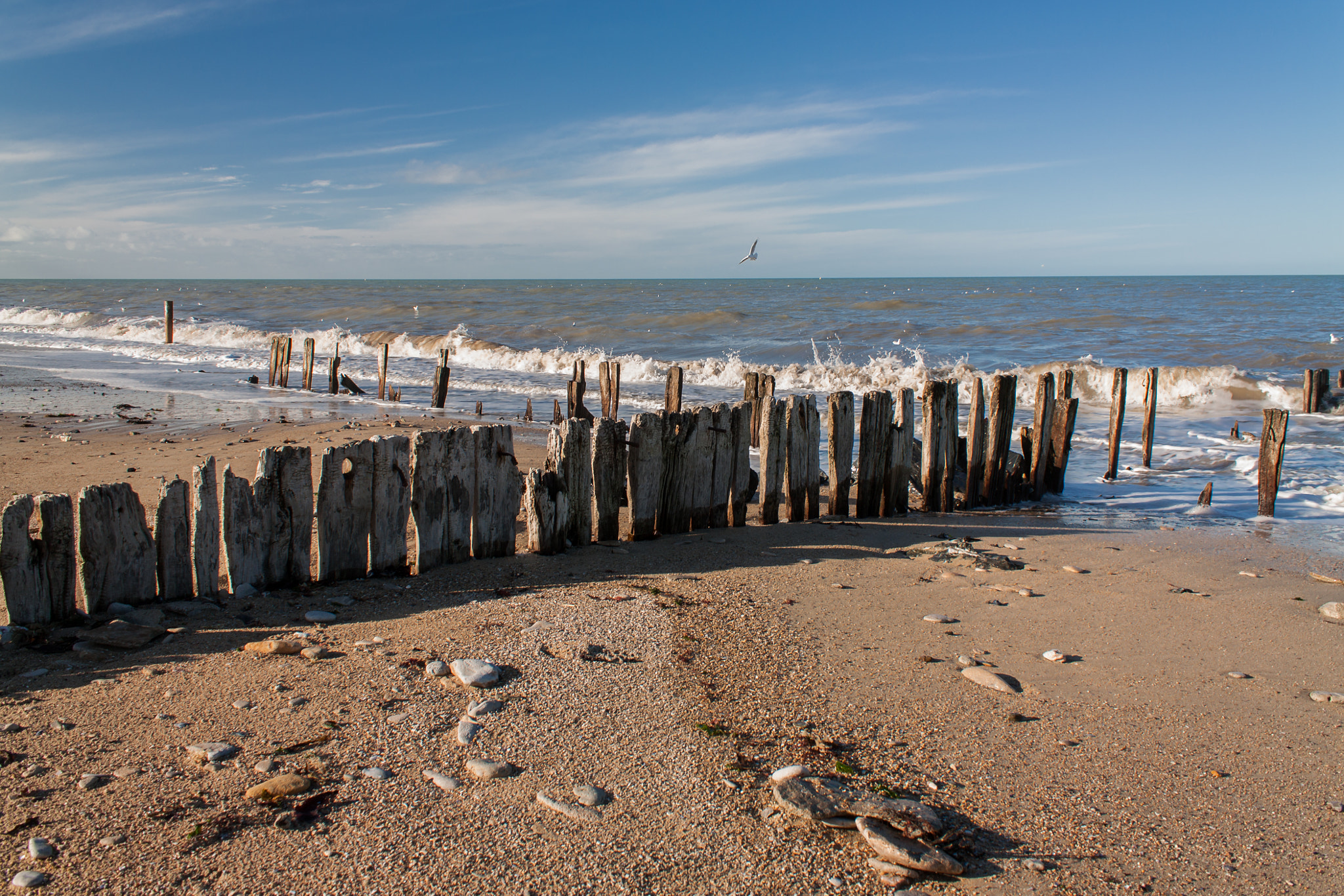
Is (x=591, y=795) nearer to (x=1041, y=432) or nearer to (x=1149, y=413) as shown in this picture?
(x=1041, y=432)

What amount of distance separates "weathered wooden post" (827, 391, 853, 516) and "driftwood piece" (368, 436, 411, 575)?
3.37 m

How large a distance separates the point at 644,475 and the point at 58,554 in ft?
10.9

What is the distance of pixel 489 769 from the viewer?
2.83 meters

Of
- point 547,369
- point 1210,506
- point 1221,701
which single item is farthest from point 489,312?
point 1221,701

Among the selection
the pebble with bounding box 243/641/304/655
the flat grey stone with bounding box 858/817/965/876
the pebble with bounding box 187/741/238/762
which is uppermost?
the flat grey stone with bounding box 858/817/965/876

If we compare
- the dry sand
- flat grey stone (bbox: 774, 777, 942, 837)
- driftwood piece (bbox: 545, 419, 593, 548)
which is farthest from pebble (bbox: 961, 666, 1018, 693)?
driftwood piece (bbox: 545, 419, 593, 548)

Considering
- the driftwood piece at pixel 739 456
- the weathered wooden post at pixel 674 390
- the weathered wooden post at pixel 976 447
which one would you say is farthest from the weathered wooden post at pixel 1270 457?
the weathered wooden post at pixel 674 390

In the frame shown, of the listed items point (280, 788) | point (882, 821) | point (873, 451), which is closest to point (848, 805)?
point (882, 821)

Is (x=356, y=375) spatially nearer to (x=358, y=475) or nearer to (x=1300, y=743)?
(x=358, y=475)

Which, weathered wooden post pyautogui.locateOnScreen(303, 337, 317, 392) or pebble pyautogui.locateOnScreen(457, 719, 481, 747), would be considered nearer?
pebble pyautogui.locateOnScreen(457, 719, 481, 747)

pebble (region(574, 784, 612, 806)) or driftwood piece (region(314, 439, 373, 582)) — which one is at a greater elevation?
driftwood piece (region(314, 439, 373, 582))

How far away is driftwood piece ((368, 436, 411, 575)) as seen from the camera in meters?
4.71

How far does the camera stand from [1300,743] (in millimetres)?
3268

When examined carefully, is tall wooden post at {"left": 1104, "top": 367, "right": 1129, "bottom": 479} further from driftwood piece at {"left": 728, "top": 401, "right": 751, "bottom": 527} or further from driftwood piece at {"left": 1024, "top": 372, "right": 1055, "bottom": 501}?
driftwood piece at {"left": 728, "top": 401, "right": 751, "bottom": 527}
